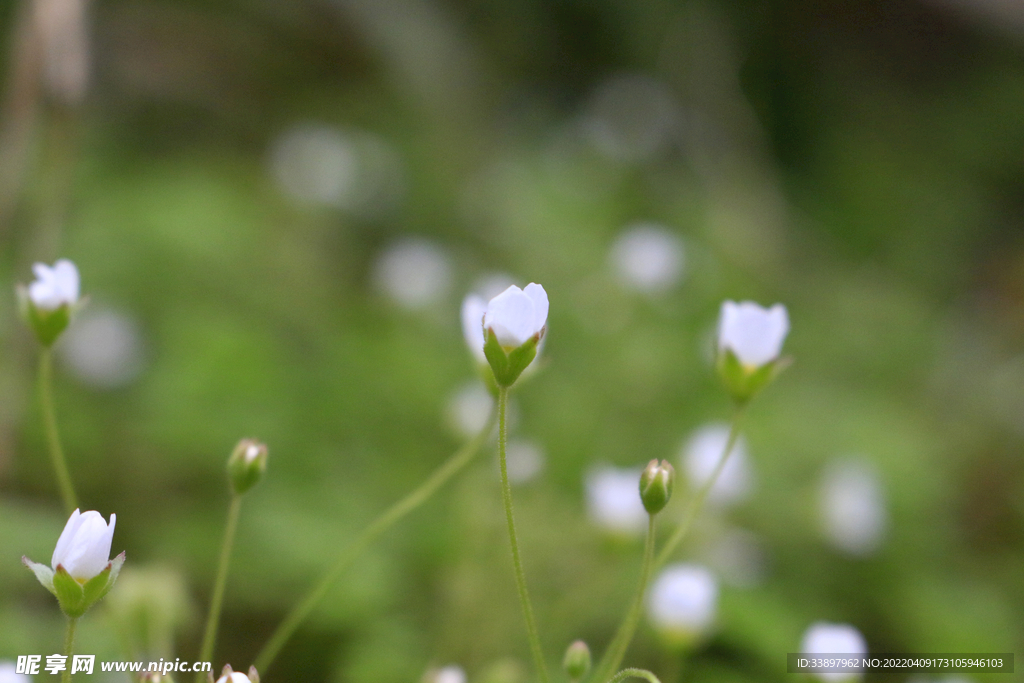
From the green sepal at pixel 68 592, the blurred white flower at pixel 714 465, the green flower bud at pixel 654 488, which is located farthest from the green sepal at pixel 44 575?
the blurred white flower at pixel 714 465

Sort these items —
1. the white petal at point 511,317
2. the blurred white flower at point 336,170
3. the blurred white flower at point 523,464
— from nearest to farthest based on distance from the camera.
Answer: the white petal at point 511,317, the blurred white flower at point 523,464, the blurred white flower at point 336,170

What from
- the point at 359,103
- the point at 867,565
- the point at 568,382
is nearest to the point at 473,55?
the point at 359,103

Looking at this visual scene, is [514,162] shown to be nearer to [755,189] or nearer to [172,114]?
[755,189]

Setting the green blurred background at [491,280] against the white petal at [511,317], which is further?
the green blurred background at [491,280]

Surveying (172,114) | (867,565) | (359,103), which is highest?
(359,103)

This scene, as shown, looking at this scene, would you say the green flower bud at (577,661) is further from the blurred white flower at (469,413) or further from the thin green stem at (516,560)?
the blurred white flower at (469,413)

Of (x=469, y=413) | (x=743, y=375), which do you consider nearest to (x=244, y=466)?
(x=743, y=375)

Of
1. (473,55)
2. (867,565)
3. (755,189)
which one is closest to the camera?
(867,565)
